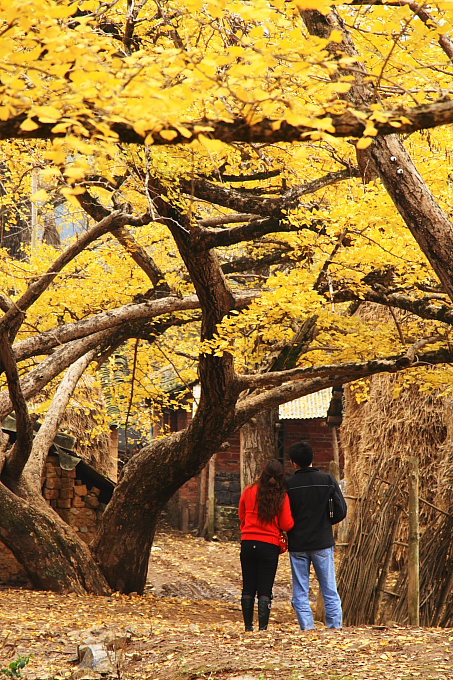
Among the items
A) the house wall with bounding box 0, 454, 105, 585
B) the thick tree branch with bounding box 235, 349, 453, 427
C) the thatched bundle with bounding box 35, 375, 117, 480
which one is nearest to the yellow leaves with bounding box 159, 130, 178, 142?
the thick tree branch with bounding box 235, 349, 453, 427

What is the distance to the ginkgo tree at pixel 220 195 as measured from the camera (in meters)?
3.34

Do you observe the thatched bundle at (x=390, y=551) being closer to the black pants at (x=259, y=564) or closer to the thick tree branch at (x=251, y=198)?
the black pants at (x=259, y=564)

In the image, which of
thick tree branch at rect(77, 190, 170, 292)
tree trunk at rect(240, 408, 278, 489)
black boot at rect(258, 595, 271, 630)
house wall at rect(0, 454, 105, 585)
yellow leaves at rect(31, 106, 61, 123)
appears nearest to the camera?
yellow leaves at rect(31, 106, 61, 123)

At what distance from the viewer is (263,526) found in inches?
245

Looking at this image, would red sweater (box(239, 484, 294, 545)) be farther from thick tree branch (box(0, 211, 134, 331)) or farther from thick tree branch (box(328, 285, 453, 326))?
thick tree branch (box(0, 211, 134, 331))

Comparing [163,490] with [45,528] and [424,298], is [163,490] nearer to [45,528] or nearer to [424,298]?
[45,528]

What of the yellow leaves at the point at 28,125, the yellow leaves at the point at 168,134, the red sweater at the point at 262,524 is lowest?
the red sweater at the point at 262,524

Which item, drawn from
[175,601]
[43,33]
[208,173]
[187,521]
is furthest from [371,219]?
[187,521]

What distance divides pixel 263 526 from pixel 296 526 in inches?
11.2

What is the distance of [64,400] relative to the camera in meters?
9.71

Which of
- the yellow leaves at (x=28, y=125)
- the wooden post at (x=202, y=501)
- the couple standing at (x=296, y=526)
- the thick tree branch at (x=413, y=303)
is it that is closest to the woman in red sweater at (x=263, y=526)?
the couple standing at (x=296, y=526)

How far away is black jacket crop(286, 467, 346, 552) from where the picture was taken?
6223 millimetres

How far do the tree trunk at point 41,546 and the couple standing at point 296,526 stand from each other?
11.5 feet

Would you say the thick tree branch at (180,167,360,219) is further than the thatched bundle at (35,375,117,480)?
No
